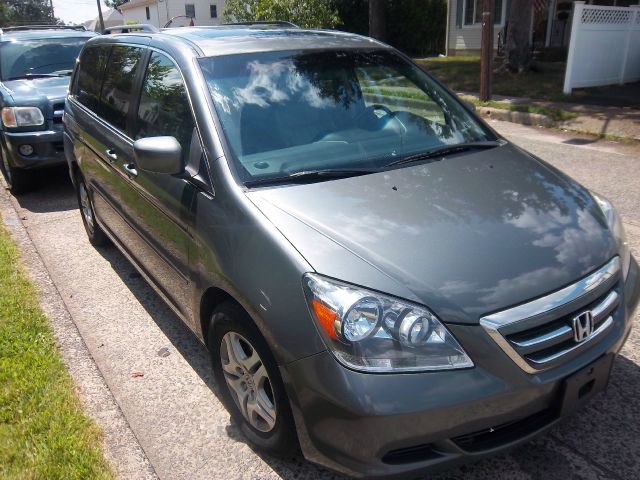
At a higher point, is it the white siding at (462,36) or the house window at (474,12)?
the house window at (474,12)

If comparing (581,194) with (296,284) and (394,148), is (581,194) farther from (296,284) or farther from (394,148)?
(296,284)

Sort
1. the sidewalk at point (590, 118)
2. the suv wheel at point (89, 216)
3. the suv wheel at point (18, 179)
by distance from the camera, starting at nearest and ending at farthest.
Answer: the suv wheel at point (89, 216) → the suv wheel at point (18, 179) → the sidewalk at point (590, 118)

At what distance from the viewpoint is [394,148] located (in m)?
3.02

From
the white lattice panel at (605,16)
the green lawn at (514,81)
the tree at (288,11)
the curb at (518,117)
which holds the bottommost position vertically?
the curb at (518,117)

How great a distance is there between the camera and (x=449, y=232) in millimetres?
2264

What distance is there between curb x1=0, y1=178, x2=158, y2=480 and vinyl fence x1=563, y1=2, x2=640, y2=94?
10169 millimetres

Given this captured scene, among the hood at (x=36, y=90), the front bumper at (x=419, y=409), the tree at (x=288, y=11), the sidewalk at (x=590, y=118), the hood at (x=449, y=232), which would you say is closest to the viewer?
the front bumper at (x=419, y=409)

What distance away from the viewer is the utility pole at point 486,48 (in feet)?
35.1

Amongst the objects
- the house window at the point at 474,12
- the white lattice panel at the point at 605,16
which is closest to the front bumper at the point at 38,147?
the white lattice panel at the point at 605,16

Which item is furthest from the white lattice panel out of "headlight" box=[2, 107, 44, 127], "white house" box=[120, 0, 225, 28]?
"white house" box=[120, 0, 225, 28]

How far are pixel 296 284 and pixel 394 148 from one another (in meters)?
1.25

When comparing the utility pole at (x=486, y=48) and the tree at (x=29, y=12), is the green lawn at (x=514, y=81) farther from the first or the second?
the tree at (x=29, y=12)

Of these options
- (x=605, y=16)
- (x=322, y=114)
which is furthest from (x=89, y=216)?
(x=605, y=16)

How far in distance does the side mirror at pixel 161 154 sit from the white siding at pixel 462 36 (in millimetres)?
21531
